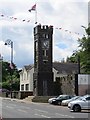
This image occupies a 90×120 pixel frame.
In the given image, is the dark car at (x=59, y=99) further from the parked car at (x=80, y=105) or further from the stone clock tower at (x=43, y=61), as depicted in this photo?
the stone clock tower at (x=43, y=61)

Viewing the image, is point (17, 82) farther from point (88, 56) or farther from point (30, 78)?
point (88, 56)

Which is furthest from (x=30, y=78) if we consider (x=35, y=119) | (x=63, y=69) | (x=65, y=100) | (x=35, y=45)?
(x=35, y=119)

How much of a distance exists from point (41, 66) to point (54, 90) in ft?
17.2

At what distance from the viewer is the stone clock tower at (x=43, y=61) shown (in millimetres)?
77938

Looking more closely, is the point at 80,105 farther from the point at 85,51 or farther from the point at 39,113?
the point at 85,51

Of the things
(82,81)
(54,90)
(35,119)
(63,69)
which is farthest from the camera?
(63,69)

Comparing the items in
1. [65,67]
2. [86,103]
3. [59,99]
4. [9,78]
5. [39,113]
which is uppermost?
[65,67]

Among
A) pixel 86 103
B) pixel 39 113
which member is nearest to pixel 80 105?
pixel 86 103

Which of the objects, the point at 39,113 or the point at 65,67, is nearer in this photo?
the point at 39,113

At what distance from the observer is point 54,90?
77.6 meters

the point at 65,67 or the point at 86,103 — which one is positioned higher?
the point at 65,67

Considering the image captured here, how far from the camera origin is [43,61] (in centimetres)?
7938

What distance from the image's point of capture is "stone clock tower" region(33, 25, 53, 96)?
77938 mm

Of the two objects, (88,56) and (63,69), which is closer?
(88,56)
